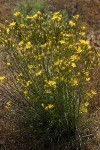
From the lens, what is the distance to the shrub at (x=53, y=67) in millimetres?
3496

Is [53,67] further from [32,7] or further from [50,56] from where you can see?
[32,7]

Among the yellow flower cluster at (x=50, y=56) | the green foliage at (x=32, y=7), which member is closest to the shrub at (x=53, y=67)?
the yellow flower cluster at (x=50, y=56)

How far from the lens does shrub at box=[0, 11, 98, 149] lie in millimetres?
3496

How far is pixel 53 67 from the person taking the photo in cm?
365

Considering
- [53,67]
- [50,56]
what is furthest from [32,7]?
[53,67]

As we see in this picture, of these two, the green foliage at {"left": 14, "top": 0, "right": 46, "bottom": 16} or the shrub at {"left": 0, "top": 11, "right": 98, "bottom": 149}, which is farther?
the green foliage at {"left": 14, "top": 0, "right": 46, "bottom": 16}

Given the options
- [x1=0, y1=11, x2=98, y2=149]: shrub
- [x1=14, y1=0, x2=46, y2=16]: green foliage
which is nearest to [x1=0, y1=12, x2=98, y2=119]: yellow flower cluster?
[x1=0, y1=11, x2=98, y2=149]: shrub

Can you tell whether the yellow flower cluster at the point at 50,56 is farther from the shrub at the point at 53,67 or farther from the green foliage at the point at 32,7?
the green foliage at the point at 32,7

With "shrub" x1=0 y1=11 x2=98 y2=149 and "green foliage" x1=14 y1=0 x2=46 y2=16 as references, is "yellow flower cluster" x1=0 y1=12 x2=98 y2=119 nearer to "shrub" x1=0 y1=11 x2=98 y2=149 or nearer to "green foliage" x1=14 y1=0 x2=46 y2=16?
"shrub" x1=0 y1=11 x2=98 y2=149

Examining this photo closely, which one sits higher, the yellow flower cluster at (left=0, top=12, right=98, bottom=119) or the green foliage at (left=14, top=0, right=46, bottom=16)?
the green foliage at (left=14, top=0, right=46, bottom=16)

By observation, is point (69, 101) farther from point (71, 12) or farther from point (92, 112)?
point (71, 12)

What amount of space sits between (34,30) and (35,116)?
1069 mm

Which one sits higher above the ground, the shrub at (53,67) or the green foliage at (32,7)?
the green foliage at (32,7)

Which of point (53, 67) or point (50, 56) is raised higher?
point (50, 56)
